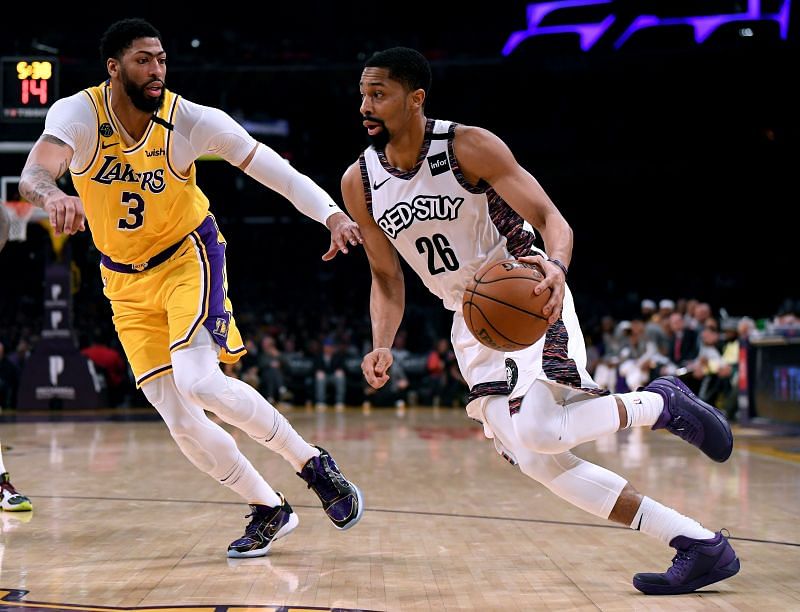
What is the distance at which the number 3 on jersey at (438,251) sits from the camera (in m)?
3.86

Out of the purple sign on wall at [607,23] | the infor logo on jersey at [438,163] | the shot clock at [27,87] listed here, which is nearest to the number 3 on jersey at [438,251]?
the infor logo on jersey at [438,163]

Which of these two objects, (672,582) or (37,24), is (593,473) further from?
(37,24)

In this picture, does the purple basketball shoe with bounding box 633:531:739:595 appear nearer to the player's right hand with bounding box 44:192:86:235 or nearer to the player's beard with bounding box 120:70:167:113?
the player's right hand with bounding box 44:192:86:235

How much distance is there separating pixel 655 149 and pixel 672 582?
20919 mm

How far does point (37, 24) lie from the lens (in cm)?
2380

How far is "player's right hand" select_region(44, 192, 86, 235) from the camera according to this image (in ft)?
10.2

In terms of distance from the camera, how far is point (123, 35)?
13.2 ft

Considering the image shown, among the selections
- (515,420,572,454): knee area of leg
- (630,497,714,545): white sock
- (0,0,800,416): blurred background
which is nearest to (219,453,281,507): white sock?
(515,420,572,454): knee area of leg

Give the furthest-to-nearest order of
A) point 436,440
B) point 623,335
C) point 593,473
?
point 623,335, point 436,440, point 593,473

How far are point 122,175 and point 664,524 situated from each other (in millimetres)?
2556

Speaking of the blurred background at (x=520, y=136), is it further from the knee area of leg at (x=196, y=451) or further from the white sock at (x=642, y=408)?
the white sock at (x=642, y=408)

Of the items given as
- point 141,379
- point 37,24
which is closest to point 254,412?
point 141,379

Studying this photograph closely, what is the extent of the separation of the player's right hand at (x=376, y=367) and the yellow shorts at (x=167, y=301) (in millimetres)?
824

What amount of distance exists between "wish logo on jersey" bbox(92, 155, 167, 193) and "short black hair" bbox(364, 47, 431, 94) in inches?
41.5
